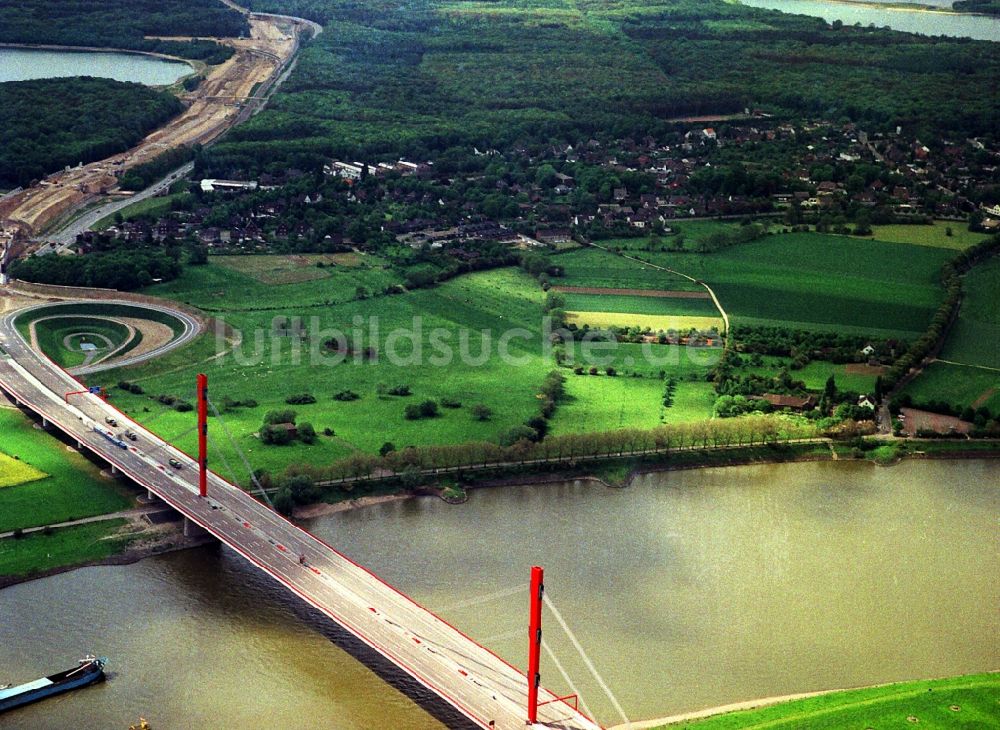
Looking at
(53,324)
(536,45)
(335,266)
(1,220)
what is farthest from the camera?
(536,45)

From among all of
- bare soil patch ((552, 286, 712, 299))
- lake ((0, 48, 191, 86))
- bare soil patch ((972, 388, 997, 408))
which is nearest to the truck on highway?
bare soil patch ((552, 286, 712, 299))

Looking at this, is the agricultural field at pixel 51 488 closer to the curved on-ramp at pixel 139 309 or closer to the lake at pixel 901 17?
the curved on-ramp at pixel 139 309

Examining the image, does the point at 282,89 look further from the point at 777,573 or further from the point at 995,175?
the point at 777,573

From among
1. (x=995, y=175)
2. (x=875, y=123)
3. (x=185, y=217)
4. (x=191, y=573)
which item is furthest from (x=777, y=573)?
(x=875, y=123)

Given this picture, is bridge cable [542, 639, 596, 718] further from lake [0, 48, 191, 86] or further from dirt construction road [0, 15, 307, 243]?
lake [0, 48, 191, 86]

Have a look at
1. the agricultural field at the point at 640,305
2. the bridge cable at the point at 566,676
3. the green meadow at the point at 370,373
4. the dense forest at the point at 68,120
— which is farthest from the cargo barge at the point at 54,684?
the dense forest at the point at 68,120

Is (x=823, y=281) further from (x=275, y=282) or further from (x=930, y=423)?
(x=275, y=282)
